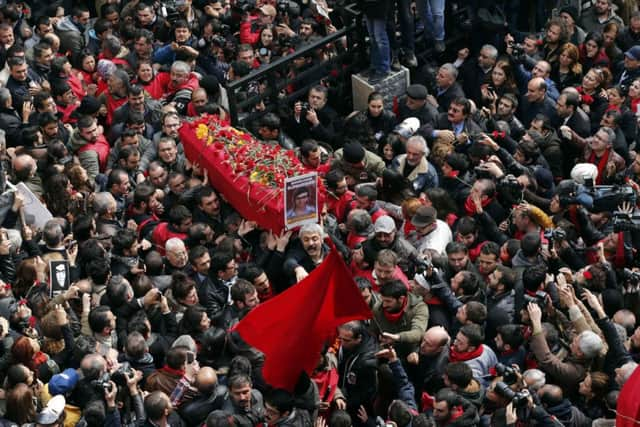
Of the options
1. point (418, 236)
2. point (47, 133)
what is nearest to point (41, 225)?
point (47, 133)

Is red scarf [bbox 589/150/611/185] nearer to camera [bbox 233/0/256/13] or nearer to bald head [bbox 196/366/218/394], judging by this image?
bald head [bbox 196/366/218/394]

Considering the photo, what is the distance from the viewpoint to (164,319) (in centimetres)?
988

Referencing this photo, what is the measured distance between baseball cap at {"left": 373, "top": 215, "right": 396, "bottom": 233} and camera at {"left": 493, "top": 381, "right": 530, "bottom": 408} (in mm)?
2294

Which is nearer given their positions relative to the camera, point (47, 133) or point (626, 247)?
point (626, 247)

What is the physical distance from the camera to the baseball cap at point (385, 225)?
410 inches

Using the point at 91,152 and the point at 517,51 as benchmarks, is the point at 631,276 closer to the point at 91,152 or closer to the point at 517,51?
the point at 517,51

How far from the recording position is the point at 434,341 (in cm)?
922

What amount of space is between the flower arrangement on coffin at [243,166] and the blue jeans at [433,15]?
288cm

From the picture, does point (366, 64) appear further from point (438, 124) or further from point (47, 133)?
point (47, 133)

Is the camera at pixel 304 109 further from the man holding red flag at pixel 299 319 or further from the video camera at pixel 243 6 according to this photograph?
the man holding red flag at pixel 299 319

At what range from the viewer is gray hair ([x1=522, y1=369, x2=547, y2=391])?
8.62m

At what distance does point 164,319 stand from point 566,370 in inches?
123

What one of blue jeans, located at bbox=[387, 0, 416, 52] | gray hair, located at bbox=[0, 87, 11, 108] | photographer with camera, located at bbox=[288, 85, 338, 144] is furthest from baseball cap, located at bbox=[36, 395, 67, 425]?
blue jeans, located at bbox=[387, 0, 416, 52]

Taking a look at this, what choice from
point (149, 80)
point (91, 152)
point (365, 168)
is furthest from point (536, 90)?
point (91, 152)
